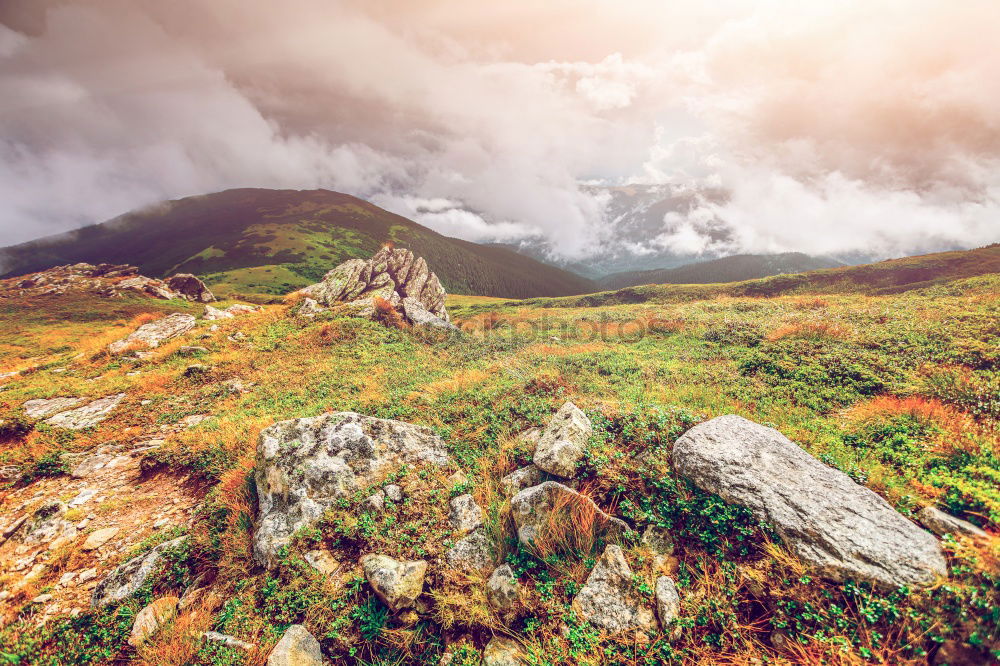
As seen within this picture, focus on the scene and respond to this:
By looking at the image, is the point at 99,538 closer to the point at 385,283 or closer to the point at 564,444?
the point at 564,444

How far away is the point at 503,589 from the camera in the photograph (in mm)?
5848

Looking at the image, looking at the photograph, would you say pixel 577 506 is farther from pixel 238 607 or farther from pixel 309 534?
pixel 238 607

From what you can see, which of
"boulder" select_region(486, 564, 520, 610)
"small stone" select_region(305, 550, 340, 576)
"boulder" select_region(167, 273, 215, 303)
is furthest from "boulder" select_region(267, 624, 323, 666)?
"boulder" select_region(167, 273, 215, 303)

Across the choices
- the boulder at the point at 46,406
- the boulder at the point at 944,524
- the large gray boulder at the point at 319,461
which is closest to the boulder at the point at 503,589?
the large gray boulder at the point at 319,461

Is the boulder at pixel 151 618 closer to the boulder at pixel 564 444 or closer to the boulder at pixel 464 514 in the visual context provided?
the boulder at pixel 464 514

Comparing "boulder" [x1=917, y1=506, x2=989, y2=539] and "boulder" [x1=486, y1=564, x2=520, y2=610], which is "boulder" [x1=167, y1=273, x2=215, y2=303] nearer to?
"boulder" [x1=486, y1=564, x2=520, y2=610]

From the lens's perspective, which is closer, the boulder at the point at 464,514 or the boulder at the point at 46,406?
the boulder at the point at 464,514

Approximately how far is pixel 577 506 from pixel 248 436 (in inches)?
412

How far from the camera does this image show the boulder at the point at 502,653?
5062 mm

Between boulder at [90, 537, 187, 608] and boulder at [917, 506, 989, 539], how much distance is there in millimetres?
13615

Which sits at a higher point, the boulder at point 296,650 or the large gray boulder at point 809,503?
the large gray boulder at point 809,503

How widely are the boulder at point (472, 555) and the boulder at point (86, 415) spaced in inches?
589

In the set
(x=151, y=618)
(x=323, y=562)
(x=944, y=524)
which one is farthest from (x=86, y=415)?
(x=944, y=524)

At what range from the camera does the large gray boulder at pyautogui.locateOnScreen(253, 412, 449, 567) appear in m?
7.42
